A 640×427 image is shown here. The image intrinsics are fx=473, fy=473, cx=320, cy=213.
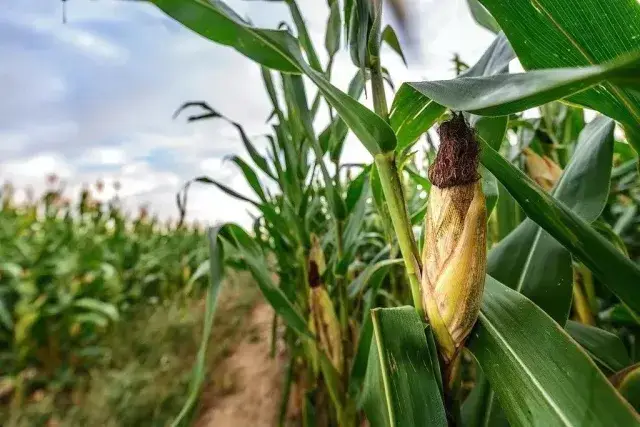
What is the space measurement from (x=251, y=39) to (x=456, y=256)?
25cm

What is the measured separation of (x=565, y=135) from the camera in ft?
2.80

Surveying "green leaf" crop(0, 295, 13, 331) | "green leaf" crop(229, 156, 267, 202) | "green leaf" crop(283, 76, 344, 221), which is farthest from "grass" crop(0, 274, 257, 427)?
"green leaf" crop(283, 76, 344, 221)

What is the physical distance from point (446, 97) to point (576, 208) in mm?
277

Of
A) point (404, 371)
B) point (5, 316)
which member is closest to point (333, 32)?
point (404, 371)

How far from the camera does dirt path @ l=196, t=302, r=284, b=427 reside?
47.2 inches

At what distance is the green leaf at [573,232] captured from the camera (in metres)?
0.33

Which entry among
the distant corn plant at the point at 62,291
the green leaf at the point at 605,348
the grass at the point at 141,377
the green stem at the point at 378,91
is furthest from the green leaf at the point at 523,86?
the grass at the point at 141,377

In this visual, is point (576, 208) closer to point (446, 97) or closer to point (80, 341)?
point (446, 97)

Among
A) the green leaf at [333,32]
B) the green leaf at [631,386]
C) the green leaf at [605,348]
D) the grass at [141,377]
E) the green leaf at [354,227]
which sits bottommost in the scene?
the grass at [141,377]

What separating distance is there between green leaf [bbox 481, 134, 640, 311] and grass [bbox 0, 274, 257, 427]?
0.97 metres

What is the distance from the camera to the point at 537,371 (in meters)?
0.29

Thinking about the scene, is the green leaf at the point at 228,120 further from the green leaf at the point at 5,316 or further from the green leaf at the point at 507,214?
the green leaf at the point at 5,316

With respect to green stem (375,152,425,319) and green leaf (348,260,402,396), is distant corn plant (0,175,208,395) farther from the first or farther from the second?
green stem (375,152,425,319)

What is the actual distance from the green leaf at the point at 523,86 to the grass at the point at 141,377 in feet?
3.31
